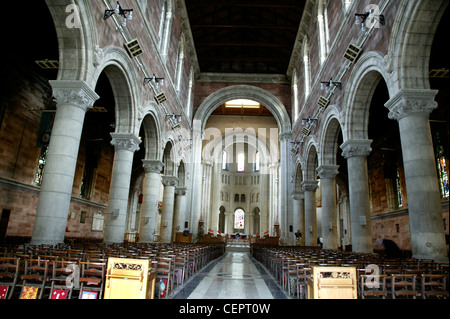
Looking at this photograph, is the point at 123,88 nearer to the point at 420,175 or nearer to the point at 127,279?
the point at 127,279

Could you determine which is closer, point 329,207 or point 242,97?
point 329,207

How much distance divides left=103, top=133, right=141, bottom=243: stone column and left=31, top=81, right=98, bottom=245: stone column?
3.55 metres

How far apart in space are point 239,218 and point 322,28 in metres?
33.2

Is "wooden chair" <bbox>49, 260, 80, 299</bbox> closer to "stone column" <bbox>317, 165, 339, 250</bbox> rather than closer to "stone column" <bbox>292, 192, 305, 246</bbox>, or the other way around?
"stone column" <bbox>317, 165, 339, 250</bbox>

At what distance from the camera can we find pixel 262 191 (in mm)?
39844

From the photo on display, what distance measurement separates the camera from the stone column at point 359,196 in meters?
10.7

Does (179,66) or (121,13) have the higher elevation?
(179,66)

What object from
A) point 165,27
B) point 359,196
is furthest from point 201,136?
point 359,196

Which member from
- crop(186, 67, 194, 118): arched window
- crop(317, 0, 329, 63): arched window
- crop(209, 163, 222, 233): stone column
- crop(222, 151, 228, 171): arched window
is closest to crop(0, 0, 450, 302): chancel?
crop(317, 0, 329, 63): arched window

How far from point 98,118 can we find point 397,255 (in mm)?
17404

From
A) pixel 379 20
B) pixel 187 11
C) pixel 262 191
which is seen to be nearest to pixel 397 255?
pixel 379 20

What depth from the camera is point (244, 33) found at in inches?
916

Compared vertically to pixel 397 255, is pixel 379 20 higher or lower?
higher
